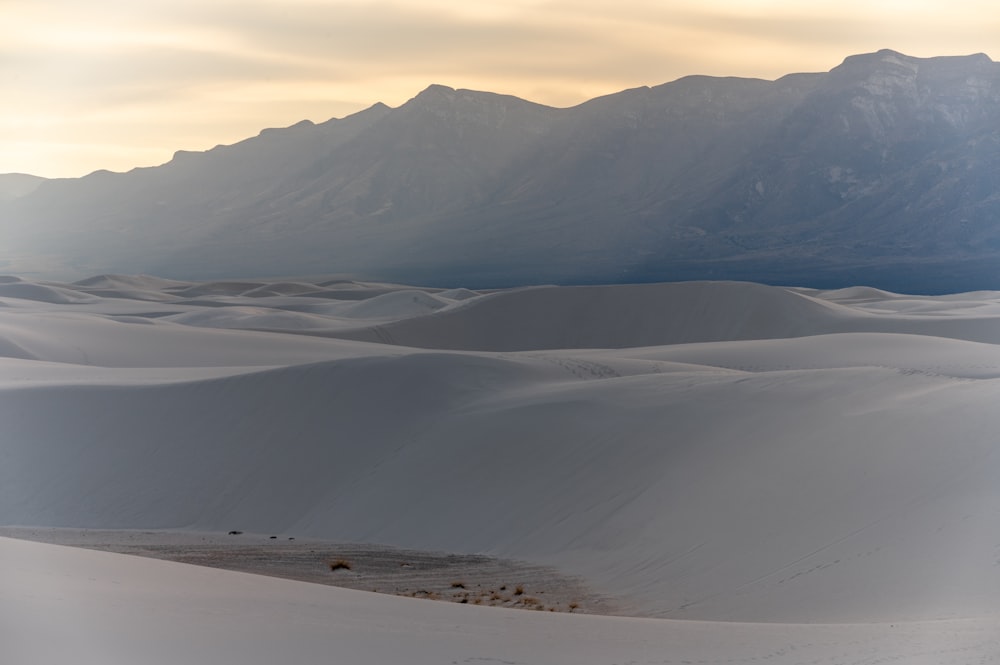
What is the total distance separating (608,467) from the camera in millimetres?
17188

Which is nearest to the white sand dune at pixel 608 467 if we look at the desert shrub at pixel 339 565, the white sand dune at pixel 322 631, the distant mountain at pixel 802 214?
the white sand dune at pixel 322 631

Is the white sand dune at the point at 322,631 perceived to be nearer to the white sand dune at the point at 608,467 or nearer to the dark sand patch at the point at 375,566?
the white sand dune at the point at 608,467

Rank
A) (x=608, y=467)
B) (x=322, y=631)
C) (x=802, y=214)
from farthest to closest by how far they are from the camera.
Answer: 1. (x=802, y=214)
2. (x=608, y=467)
3. (x=322, y=631)

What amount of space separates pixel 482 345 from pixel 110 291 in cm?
4614

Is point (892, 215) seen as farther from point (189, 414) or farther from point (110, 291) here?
point (189, 414)

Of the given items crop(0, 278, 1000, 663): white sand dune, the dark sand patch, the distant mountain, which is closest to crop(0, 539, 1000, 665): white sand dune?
crop(0, 278, 1000, 663): white sand dune

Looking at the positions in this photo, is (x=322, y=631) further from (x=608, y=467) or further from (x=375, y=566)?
(x=608, y=467)

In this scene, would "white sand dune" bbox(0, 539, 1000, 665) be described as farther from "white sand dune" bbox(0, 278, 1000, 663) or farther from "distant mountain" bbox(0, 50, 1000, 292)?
"distant mountain" bbox(0, 50, 1000, 292)

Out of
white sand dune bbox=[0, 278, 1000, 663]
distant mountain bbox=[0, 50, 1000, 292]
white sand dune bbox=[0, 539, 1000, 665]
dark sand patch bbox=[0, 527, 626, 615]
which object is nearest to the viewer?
white sand dune bbox=[0, 539, 1000, 665]

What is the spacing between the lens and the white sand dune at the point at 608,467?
1141 centimetres

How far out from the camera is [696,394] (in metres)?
19.2

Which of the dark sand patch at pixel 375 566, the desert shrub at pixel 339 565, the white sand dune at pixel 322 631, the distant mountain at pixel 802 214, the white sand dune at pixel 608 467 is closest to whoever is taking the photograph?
the white sand dune at pixel 322 631

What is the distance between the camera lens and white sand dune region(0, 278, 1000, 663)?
11.4 m

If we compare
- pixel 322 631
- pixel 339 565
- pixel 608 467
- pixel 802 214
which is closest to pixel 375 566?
pixel 339 565
